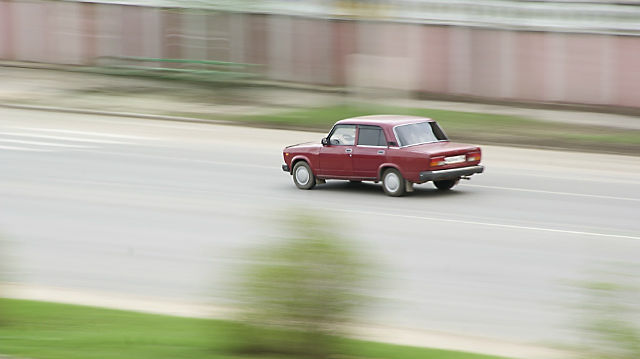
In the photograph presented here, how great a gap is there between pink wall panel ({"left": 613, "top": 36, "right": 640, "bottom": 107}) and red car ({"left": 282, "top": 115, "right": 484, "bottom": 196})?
13843 mm

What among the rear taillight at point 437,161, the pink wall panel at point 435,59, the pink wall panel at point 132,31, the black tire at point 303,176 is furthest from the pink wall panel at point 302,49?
the rear taillight at point 437,161

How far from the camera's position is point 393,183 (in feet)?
59.8

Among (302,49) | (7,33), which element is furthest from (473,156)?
(7,33)

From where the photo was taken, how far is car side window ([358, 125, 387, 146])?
1836 cm

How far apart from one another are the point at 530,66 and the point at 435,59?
3106mm

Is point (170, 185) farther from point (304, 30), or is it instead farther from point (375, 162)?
point (304, 30)

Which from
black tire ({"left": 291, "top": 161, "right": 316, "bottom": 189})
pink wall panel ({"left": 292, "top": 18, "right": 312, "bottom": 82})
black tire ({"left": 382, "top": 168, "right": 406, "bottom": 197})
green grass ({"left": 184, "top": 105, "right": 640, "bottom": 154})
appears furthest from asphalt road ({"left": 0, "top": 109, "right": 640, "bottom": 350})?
pink wall panel ({"left": 292, "top": 18, "right": 312, "bottom": 82})

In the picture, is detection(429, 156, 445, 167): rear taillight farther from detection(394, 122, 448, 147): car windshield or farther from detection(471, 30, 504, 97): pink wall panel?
detection(471, 30, 504, 97): pink wall panel

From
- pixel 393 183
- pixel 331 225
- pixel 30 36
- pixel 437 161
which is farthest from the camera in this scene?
pixel 30 36

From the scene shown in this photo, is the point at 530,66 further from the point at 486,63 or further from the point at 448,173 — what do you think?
the point at 448,173

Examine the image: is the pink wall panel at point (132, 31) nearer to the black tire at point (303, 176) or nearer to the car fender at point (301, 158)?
the car fender at point (301, 158)

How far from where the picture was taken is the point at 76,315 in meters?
9.98

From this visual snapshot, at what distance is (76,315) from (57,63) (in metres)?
30.1

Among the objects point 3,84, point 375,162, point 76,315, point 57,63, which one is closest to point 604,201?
point 375,162
